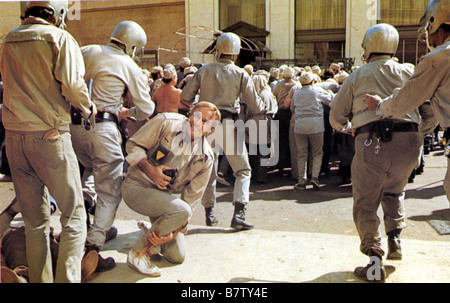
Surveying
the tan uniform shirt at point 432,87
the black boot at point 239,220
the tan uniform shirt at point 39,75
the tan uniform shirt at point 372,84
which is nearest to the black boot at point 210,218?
the black boot at point 239,220

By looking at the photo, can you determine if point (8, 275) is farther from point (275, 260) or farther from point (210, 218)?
point (210, 218)

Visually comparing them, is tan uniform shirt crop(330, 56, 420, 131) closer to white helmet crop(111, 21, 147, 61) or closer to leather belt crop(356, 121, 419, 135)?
leather belt crop(356, 121, 419, 135)

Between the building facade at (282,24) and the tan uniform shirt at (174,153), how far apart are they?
1583 cm

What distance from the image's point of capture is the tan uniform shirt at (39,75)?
9.36 feet

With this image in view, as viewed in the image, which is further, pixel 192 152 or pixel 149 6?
pixel 149 6

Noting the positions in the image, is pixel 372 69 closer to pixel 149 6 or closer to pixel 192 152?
pixel 192 152

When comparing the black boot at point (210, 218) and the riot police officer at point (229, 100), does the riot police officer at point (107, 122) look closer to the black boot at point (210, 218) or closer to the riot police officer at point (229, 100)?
the riot police officer at point (229, 100)

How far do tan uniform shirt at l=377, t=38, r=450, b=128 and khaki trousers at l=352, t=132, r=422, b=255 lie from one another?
496 millimetres

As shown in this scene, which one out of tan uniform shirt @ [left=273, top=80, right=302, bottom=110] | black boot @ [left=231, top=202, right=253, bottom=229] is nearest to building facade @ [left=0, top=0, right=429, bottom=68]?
tan uniform shirt @ [left=273, top=80, right=302, bottom=110]

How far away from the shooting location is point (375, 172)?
3.51 meters

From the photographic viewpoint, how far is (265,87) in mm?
8031

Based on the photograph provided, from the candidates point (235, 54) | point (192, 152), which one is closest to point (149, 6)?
point (235, 54)
